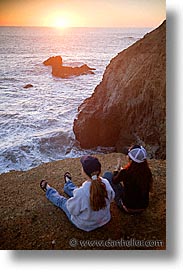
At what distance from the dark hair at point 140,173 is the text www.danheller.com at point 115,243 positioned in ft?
0.79

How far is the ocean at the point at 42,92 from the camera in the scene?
74.4 inches

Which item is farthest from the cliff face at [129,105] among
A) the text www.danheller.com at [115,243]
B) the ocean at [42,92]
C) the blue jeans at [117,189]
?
the text www.danheller.com at [115,243]

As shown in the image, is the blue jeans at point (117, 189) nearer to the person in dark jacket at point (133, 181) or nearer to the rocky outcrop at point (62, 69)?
the person in dark jacket at point (133, 181)

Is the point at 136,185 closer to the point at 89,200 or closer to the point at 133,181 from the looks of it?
the point at 133,181

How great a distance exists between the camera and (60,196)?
6.00 feet

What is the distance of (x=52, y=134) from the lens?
6.23 feet

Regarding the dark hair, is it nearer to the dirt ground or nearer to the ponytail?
the dirt ground

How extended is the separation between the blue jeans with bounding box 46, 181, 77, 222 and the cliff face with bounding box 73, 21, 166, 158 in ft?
0.67

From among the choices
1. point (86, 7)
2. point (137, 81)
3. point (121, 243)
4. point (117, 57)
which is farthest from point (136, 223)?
point (86, 7)

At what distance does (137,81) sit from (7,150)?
69cm

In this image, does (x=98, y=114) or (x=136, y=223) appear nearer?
(x=136, y=223)

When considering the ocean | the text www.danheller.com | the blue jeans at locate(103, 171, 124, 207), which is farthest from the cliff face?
the text www.danheller.com

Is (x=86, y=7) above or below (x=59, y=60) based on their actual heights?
above

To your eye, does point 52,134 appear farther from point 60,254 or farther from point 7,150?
point 60,254
